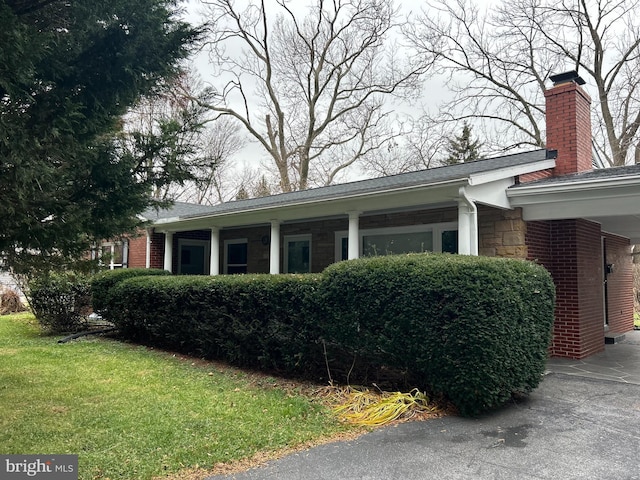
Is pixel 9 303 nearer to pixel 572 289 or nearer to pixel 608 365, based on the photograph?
pixel 572 289

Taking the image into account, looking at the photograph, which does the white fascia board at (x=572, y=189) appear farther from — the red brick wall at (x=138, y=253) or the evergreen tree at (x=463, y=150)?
the evergreen tree at (x=463, y=150)

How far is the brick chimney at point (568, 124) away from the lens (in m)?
8.12

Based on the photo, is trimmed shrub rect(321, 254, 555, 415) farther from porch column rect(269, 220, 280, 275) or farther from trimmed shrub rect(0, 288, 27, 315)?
trimmed shrub rect(0, 288, 27, 315)

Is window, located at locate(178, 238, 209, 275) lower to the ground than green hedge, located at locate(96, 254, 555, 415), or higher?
higher

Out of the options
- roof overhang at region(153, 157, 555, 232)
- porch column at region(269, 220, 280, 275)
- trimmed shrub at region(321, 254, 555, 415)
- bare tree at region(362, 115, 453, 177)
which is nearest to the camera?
trimmed shrub at region(321, 254, 555, 415)

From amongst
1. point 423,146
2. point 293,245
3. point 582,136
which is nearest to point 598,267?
point 582,136

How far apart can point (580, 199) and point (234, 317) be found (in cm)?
531

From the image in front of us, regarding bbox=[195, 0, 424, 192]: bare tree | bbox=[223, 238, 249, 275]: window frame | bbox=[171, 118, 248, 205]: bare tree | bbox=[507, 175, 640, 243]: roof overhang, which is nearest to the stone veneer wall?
bbox=[507, 175, 640, 243]: roof overhang

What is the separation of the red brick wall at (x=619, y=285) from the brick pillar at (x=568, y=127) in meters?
2.57

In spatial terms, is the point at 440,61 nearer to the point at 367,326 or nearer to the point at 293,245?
the point at 293,245

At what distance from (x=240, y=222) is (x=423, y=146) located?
52.3ft

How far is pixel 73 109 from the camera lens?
12.0 ft

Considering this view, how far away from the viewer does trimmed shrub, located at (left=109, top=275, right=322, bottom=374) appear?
239 inches

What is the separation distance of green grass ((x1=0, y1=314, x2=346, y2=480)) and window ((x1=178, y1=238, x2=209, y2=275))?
256 inches
